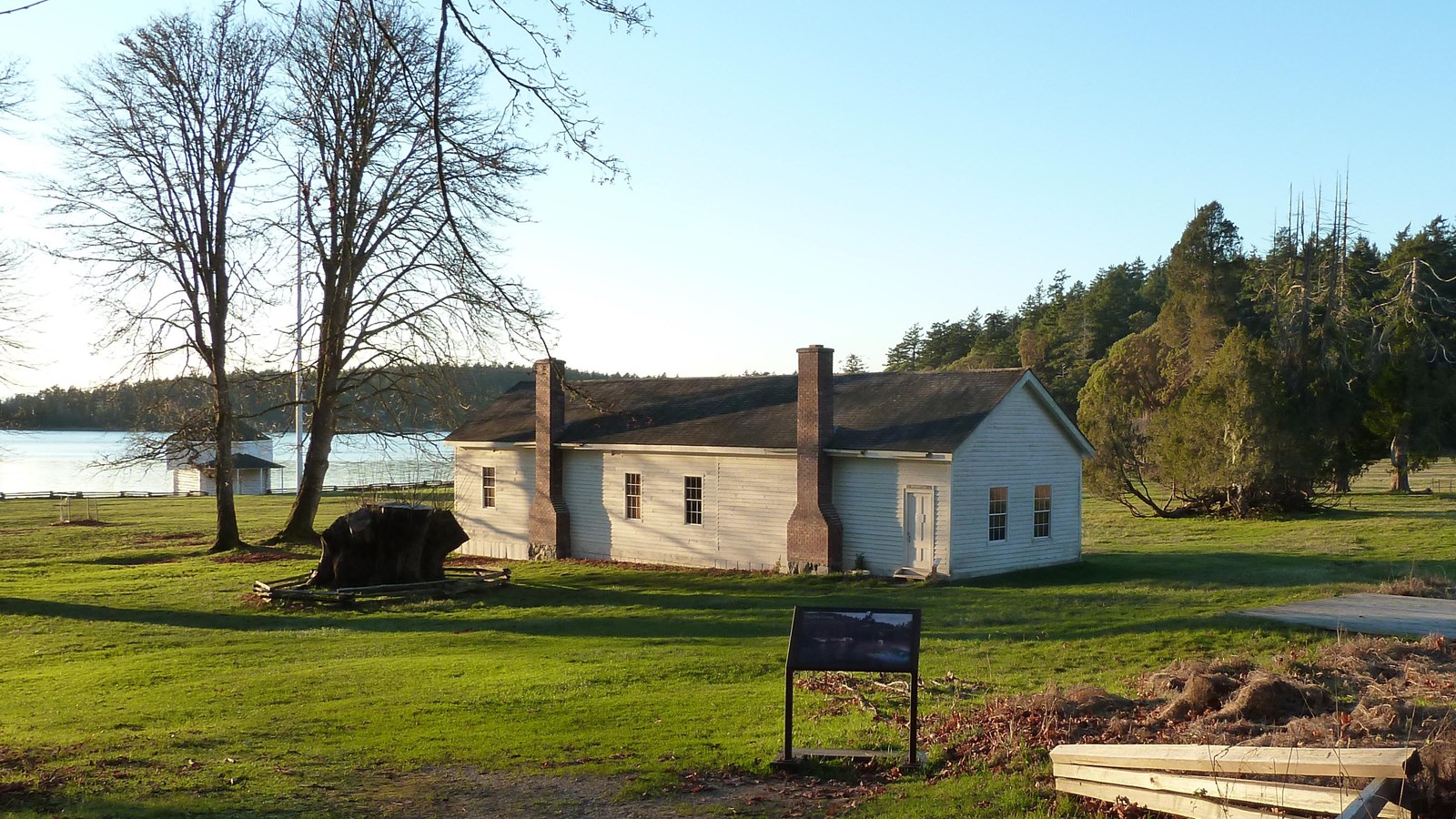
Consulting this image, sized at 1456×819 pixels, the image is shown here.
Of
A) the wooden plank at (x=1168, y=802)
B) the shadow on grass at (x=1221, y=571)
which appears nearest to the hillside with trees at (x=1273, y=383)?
the shadow on grass at (x=1221, y=571)

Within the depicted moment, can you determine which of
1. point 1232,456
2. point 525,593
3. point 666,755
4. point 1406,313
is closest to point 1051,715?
point 666,755

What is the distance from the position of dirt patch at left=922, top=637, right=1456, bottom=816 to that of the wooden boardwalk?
432 cm

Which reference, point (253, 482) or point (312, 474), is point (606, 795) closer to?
point (312, 474)

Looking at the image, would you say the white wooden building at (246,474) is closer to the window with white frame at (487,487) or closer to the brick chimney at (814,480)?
the window with white frame at (487,487)

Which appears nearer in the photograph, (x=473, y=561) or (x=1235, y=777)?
(x=1235, y=777)

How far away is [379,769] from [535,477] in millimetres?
26410

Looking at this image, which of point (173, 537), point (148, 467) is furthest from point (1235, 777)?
point (173, 537)

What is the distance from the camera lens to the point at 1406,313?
51906mm

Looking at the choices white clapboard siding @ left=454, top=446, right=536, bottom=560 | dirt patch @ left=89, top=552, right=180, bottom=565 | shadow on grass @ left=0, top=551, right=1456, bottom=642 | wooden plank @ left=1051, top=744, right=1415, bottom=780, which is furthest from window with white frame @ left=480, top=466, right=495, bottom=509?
wooden plank @ left=1051, top=744, right=1415, bottom=780

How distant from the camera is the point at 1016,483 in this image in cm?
2966

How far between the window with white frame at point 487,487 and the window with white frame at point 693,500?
8.32m

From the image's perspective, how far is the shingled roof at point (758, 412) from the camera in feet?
95.1

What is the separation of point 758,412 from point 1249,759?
26.3m

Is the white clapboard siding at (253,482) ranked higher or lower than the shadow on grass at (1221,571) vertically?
lower
